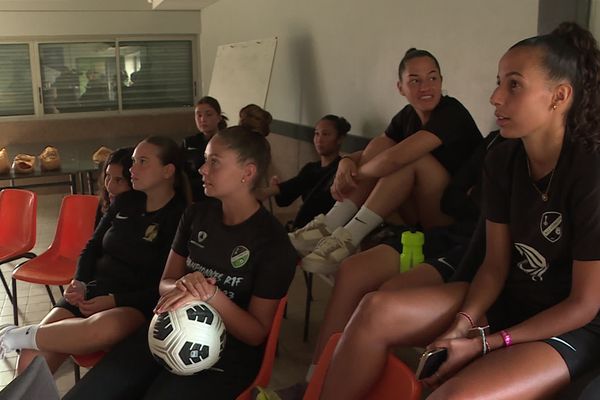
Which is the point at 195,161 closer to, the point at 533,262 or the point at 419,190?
the point at 419,190

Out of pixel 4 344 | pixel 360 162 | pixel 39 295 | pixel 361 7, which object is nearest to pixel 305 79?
pixel 361 7

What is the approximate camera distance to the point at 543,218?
146 cm

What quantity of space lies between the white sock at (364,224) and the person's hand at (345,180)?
8.7 inches

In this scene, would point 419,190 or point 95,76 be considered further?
point 95,76

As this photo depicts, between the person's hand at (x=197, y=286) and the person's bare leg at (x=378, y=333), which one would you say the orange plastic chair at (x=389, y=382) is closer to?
the person's bare leg at (x=378, y=333)

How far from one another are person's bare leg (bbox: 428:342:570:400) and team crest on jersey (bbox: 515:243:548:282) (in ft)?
0.74

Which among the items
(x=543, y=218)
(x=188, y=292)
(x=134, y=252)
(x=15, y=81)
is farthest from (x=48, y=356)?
(x=15, y=81)

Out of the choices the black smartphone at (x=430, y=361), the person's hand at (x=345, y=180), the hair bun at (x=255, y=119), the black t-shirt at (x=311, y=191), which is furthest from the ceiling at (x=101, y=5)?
the black smartphone at (x=430, y=361)

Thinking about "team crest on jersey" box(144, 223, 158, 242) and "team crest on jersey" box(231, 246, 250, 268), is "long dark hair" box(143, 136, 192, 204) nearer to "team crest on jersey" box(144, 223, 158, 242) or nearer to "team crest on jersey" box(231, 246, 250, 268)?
"team crest on jersey" box(144, 223, 158, 242)

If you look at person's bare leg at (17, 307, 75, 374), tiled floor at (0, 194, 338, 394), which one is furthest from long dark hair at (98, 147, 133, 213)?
tiled floor at (0, 194, 338, 394)

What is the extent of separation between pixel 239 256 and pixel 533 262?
2.85 feet

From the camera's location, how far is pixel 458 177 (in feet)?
7.62

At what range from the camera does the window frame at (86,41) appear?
7.14m

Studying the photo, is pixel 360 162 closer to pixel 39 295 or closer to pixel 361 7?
pixel 361 7
